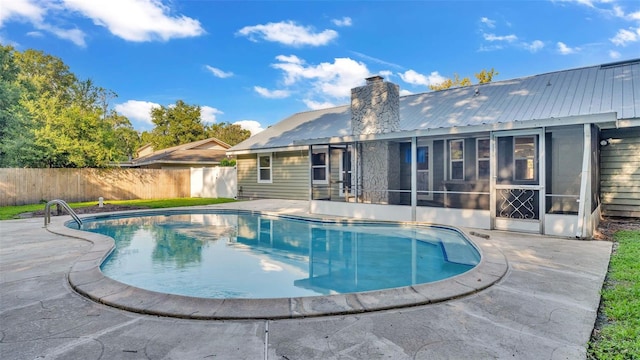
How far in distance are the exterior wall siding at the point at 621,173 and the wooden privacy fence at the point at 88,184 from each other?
18.6 meters

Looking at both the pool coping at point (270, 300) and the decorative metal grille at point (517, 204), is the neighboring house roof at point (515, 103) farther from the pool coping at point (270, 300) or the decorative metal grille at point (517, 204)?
the pool coping at point (270, 300)

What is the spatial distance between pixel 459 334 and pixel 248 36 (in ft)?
67.9

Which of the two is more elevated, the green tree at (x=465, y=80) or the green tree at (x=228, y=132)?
the green tree at (x=465, y=80)

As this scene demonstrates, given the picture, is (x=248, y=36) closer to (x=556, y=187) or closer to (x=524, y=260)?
(x=556, y=187)

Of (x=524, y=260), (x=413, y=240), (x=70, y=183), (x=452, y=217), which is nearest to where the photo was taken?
(x=524, y=260)

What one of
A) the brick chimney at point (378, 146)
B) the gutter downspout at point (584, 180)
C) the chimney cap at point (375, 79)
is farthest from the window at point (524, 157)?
the chimney cap at point (375, 79)

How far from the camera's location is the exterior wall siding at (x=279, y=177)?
1516cm

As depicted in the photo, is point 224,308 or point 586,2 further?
point 586,2

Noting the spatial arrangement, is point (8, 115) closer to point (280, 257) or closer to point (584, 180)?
point (280, 257)

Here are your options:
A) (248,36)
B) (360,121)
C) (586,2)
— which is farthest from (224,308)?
(248,36)

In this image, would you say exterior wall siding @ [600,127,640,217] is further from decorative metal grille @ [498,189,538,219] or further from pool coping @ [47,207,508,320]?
pool coping @ [47,207,508,320]

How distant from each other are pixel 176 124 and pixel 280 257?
121ft

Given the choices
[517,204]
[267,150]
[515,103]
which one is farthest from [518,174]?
[267,150]

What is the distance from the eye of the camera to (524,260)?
5.03 meters
